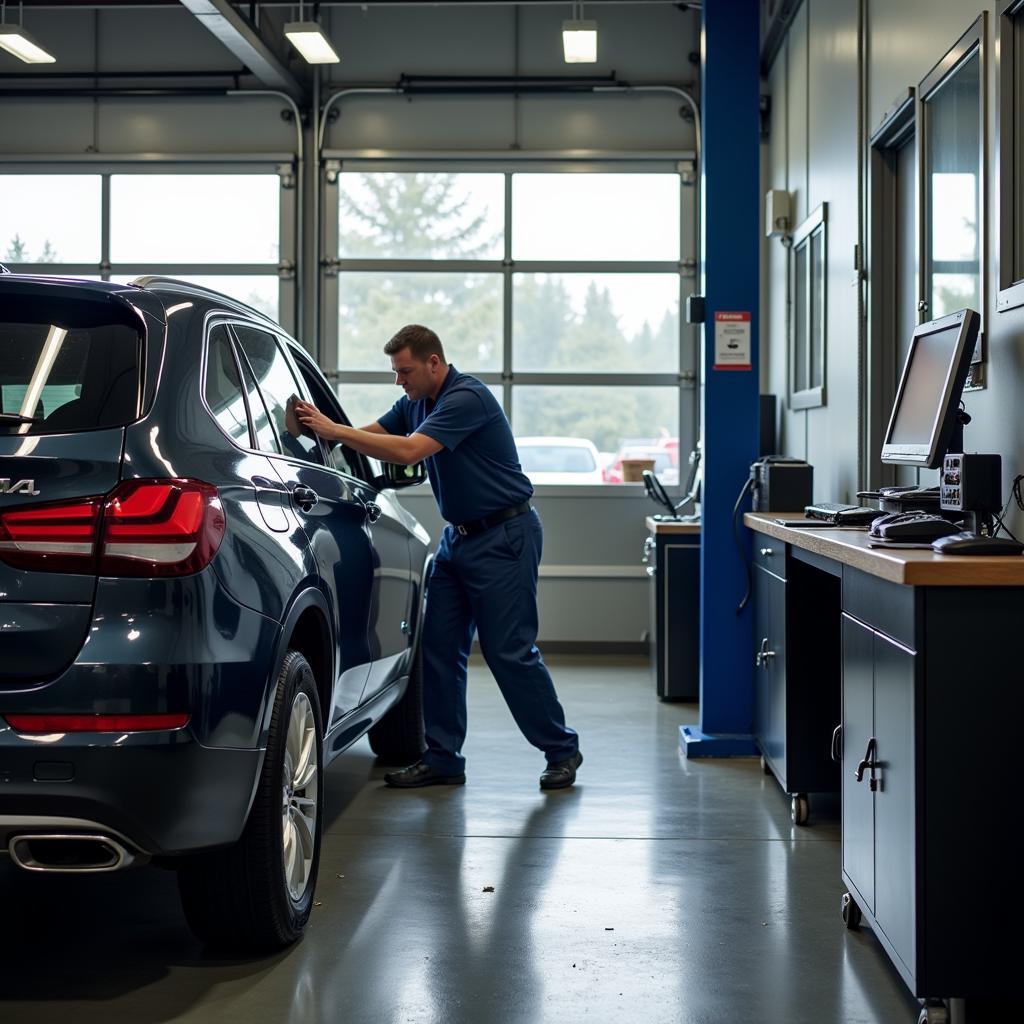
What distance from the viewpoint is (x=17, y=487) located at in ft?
8.13

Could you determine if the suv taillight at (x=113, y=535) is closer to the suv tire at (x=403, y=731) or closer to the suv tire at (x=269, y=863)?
the suv tire at (x=269, y=863)

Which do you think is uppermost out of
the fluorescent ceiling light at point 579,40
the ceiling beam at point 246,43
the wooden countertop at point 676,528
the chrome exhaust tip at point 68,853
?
the ceiling beam at point 246,43

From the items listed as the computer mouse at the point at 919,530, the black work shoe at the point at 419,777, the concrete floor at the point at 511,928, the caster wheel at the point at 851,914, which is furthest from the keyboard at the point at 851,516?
the black work shoe at the point at 419,777

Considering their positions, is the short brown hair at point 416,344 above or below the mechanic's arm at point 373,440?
above

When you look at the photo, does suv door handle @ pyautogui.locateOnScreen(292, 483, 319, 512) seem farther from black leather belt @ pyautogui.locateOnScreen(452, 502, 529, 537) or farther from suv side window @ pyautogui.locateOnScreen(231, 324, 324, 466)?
black leather belt @ pyautogui.locateOnScreen(452, 502, 529, 537)

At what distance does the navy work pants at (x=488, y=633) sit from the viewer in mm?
4805

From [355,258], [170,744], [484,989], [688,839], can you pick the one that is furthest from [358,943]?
[355,258]

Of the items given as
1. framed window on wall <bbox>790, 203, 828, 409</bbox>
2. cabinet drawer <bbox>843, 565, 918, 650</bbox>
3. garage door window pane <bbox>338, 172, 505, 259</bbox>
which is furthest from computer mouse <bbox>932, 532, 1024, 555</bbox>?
garage door window pane <bbox>338, 172, 505, 259</bbox>

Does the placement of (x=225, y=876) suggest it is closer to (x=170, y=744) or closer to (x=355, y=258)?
(x=170, y=744)

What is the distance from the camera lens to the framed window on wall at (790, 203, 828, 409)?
22.1 feet

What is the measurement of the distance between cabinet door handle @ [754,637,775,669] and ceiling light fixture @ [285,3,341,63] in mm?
4430

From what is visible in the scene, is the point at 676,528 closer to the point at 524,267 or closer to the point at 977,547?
the point at 524,267

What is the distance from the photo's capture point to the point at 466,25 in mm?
9039

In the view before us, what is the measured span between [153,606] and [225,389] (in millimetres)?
680
